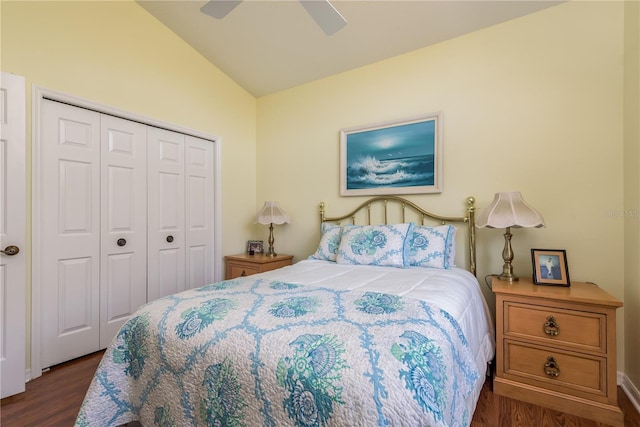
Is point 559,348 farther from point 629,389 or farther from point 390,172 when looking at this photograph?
point 390,172

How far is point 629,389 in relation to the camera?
1778 mm

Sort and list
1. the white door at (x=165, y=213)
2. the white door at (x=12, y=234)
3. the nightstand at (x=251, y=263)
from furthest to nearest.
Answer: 1. the nightstand at (x=251, y=263)
2. the white door at (x=165, y=213)
3. the white door at (x=12, y=234)

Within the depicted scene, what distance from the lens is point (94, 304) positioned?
2324mm

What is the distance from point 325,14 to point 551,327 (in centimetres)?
213

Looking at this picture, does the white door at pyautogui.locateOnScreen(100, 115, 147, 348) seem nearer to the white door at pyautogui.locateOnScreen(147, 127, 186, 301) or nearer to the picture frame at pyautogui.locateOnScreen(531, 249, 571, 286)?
the white door at pyautogui.locateOnScreen(147, 127, 186, 301)

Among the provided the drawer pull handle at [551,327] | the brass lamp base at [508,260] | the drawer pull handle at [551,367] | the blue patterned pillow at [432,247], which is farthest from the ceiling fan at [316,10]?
the drawer pull handle at [551,367]

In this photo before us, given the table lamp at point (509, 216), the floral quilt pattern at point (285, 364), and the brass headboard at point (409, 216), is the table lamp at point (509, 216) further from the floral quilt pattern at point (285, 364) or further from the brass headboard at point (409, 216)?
the floral quilt pattern at point (285, 364)

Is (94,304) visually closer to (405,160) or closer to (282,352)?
(282,352)

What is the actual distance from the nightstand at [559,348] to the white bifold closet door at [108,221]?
2.72 metres

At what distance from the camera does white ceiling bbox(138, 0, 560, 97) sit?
86.5 inches

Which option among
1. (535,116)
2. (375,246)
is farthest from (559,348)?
(535,116)

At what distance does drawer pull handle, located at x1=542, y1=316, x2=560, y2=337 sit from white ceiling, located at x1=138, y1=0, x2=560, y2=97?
2.11m

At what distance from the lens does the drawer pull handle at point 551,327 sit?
1647mm

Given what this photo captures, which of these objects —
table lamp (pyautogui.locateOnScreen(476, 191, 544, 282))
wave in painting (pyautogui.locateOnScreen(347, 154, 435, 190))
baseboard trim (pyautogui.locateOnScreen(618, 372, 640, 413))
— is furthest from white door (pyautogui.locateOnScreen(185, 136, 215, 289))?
baseboard trim (pyautogui.locateOnScreen(618, 372, 640, 413))
